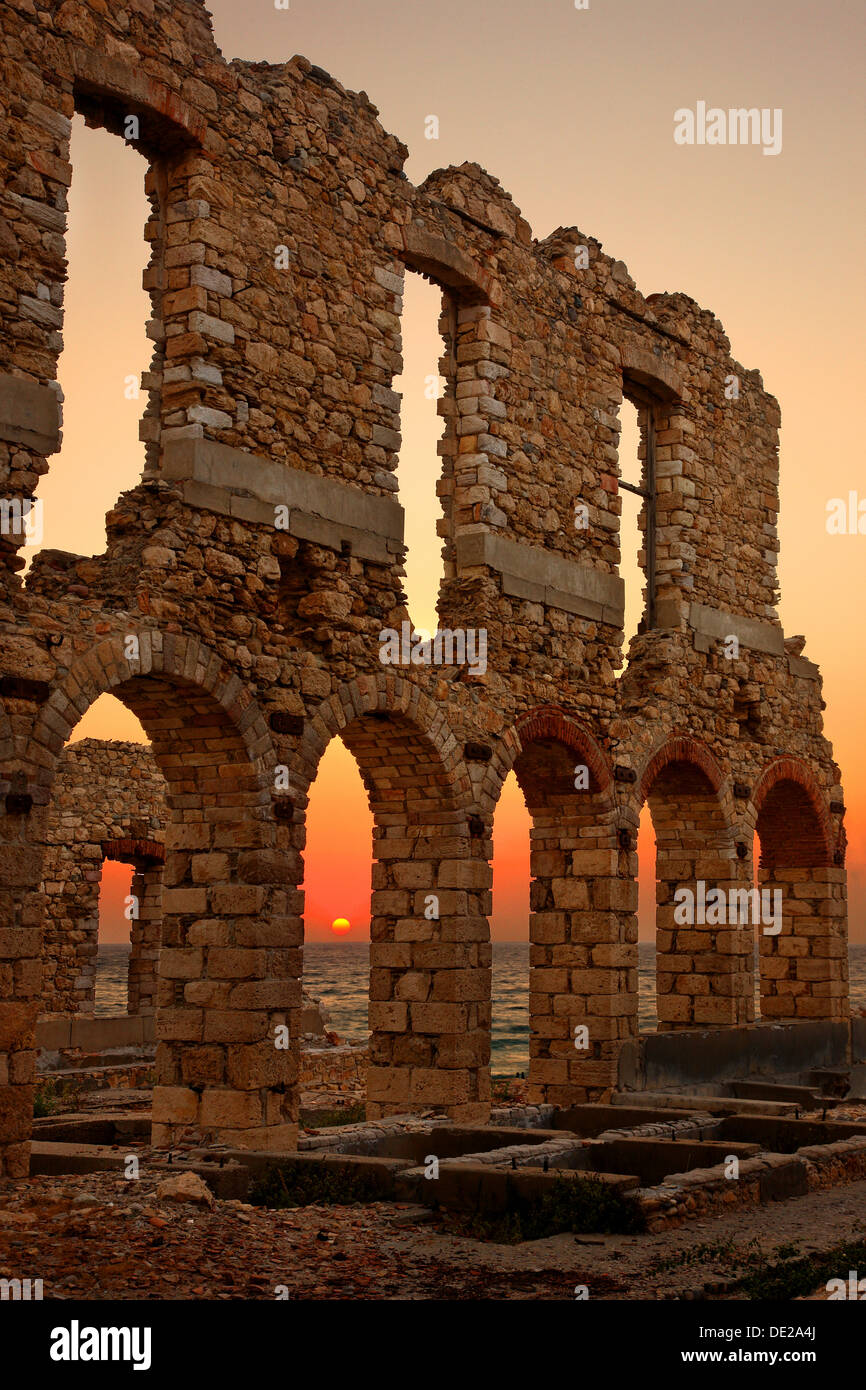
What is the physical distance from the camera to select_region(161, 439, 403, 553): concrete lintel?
35.6ft

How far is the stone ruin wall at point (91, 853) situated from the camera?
758 inches

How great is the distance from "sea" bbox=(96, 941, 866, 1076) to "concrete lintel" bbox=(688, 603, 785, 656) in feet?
19.7

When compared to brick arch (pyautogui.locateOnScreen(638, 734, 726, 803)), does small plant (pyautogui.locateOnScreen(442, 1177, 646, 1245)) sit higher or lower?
lower

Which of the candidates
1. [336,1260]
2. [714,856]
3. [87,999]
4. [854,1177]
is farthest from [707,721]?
[336,1260]

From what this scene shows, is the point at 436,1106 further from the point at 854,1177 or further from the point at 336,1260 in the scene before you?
the point at 336,1260

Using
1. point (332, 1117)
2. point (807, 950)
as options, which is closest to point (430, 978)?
point (332, 1117)

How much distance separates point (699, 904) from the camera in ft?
56.4

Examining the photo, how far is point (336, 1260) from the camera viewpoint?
754 centimetres

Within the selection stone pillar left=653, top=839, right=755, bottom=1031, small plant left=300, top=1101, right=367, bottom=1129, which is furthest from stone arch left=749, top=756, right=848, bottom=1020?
small plant left=300, top=1101, right=367, bottom=1129

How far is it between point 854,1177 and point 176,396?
290 inches

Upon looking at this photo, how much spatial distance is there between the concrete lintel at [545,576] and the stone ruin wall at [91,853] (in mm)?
7640

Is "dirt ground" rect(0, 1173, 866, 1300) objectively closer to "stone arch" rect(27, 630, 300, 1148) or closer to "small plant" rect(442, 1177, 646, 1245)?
"small plant" rect(442, 1177, 646, 1245)

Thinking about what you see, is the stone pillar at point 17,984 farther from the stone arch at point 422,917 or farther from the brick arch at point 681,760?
the brick arch at point 681,760

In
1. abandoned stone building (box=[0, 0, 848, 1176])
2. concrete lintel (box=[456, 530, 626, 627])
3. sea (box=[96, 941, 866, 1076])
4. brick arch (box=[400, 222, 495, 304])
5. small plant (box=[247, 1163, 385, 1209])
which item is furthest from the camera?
sea (box=[96, 941, 866, 1076])
